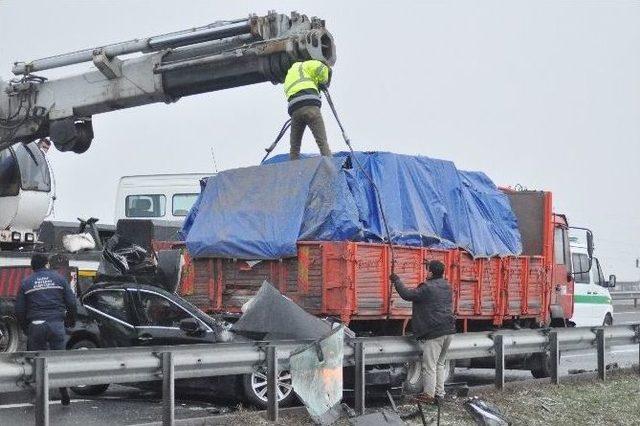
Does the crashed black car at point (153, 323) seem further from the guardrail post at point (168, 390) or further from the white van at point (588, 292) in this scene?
the white van at point (588, 292)

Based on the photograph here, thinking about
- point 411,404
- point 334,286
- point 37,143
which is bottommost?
point 411,404

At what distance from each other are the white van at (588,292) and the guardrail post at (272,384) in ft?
42.0

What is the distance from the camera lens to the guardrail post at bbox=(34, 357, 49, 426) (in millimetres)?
8430

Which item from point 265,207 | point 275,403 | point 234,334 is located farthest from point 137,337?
point 275,403

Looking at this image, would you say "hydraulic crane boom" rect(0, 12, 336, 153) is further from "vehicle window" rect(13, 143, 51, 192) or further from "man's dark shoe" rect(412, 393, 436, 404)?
"man's dark shoe" rect(412, 393, 436, 404)

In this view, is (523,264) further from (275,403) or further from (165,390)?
(165,390)

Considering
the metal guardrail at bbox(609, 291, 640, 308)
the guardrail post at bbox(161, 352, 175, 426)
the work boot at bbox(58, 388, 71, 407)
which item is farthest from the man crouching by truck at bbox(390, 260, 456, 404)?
the metal guardrail at bbox(609, 291, 640, 308)

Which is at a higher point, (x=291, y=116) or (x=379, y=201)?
(x=291, y=116)

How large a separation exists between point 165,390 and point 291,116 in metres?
5.22

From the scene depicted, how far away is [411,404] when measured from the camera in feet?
37.8

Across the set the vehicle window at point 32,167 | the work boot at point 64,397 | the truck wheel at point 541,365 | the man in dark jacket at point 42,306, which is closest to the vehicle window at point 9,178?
the vehicle window at point 32,167

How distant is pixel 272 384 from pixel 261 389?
1.45 meters

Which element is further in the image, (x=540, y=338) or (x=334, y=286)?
(x=540, y=338)

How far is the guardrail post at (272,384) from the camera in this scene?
9.98 metres
